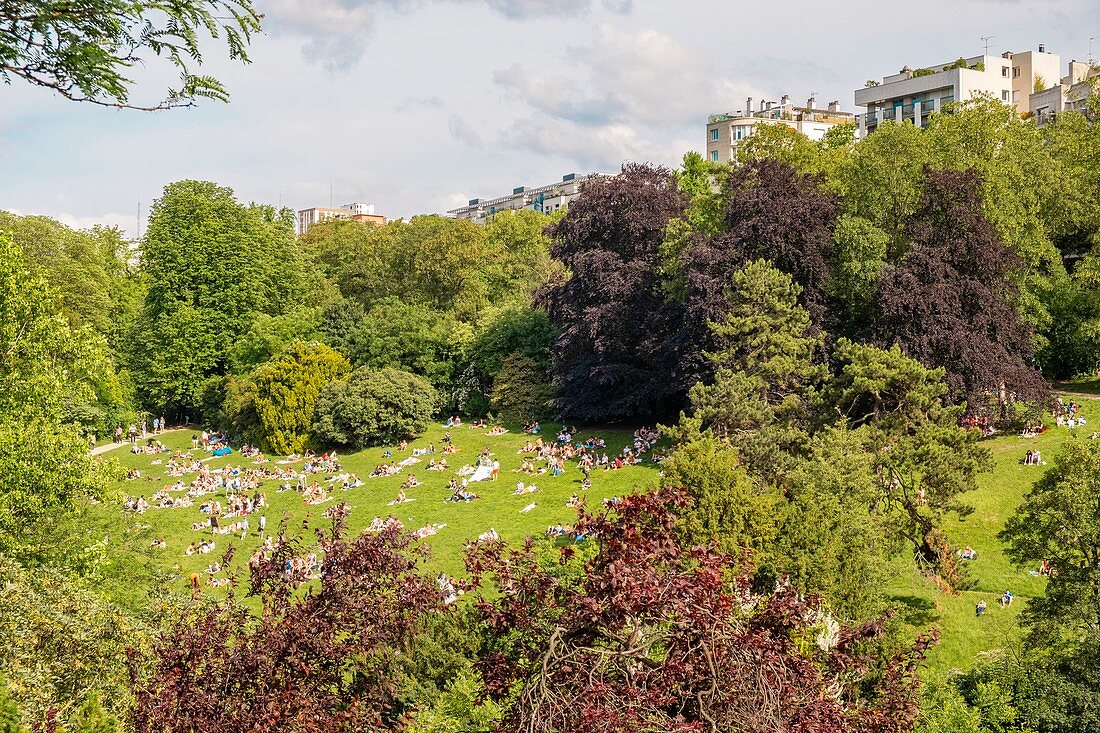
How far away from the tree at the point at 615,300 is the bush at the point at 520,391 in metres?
1.79

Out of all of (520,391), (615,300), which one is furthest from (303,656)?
(520,391)

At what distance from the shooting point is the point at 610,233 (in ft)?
114

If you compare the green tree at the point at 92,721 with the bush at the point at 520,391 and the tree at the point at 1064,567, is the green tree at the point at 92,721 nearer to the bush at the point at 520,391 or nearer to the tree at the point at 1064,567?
the tree at the point at 1064,567

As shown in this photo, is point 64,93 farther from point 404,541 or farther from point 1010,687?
point 1010,687

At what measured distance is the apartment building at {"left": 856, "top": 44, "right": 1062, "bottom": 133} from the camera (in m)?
56.9

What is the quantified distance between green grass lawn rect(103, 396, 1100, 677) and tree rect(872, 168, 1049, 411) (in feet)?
6.98

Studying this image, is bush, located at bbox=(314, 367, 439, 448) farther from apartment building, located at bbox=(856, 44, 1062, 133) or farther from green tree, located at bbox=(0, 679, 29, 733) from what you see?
apartment building, located at bbox=(856, 44, 1062, 133)

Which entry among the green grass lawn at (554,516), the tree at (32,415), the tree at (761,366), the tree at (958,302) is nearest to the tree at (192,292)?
the green grass lawn at (554,516)

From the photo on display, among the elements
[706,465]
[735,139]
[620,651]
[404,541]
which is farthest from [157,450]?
[735,139]

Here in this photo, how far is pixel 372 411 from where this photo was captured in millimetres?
36438

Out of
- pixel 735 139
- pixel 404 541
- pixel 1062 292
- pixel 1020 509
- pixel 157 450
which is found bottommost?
pixel 157 450

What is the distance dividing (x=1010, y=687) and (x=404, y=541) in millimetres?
8605

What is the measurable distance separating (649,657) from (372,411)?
3131 centimetres

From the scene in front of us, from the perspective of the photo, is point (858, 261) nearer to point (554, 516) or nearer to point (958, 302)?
point (958, 302)
